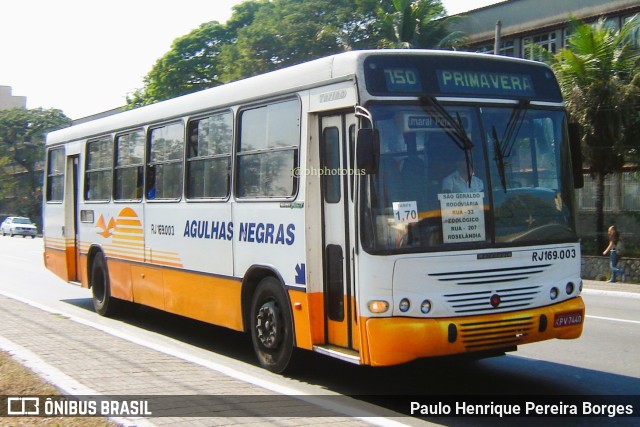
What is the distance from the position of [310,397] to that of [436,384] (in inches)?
62.3

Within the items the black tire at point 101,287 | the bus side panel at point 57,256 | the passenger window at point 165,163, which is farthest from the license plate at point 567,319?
the bus side panel at point 57,256

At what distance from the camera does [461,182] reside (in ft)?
25.1

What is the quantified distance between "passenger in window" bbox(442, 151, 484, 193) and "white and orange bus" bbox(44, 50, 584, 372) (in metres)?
0.01

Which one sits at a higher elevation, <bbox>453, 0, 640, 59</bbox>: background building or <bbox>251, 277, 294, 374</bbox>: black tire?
<bbox>453, 0, 640, 59</bbox>: background building

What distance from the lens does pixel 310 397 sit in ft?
25.6

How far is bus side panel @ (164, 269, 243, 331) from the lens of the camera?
9766 mm

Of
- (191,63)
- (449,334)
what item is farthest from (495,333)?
(191,63)

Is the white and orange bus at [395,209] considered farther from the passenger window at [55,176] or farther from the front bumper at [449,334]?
the passenger window at [55,176]

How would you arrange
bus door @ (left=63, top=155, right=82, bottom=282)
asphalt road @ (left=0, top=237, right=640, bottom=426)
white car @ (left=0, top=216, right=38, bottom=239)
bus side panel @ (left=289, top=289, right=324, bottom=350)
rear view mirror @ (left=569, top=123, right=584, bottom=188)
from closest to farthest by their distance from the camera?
bus side panel @ (left=289, top=289, right=324, bottom=350), asphalt road @ (left=0, top=237, right=640, bottom=426), rear view mirror @ (left=569, top=123, right=584, bottom=188), bus door @ (left=63, top=155, right=82, bottom=282), white car @ (left=0, top=216, right=38, bottom=239)

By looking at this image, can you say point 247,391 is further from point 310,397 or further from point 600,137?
point 600,137

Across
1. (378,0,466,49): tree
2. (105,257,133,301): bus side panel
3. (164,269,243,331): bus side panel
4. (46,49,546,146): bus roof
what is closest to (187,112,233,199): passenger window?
(46,49,546,146): bus roof

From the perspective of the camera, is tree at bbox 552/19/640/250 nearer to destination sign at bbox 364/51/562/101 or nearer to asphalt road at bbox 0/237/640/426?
asphalt road at bbox 0/237/640/426

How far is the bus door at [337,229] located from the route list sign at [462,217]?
2.90 ft

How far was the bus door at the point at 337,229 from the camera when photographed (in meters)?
7.86
